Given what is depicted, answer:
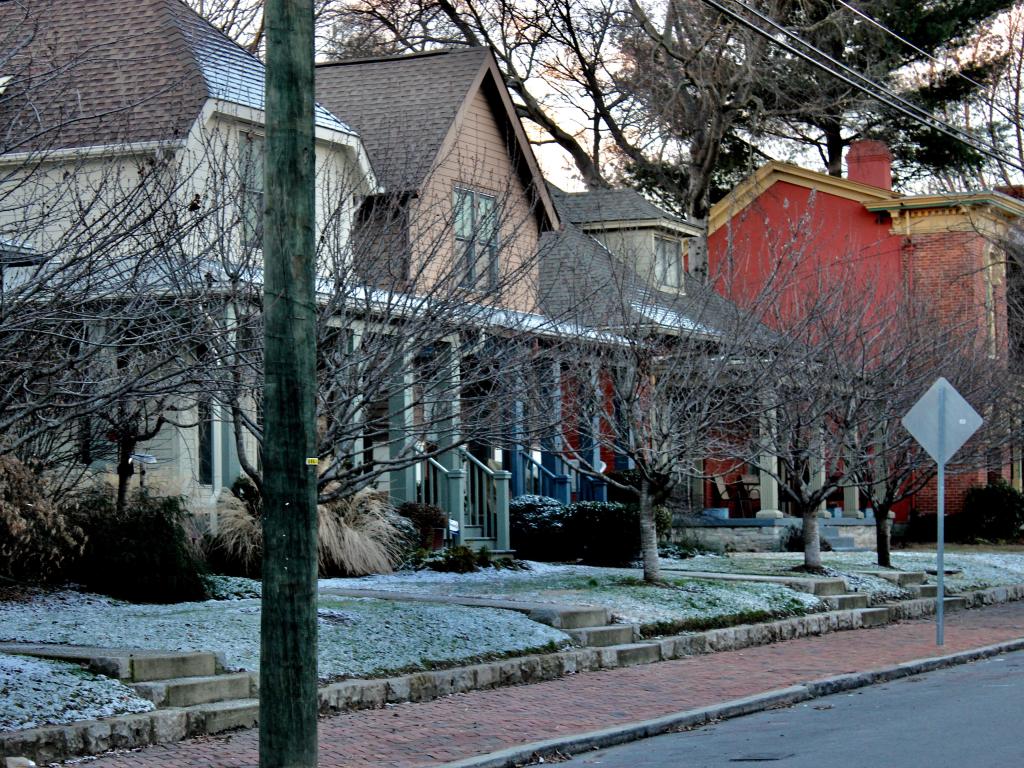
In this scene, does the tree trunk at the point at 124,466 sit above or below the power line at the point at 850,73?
below

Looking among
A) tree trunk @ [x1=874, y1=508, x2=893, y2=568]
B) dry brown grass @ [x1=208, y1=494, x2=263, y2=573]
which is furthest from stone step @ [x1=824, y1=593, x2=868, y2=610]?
dry brown grass @ [x1=208, y1=494, x2=263, y2=573]

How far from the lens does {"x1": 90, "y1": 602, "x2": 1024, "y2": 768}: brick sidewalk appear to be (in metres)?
9.73

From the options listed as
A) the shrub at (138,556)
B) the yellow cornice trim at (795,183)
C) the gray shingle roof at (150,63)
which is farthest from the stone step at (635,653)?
the yellow cornice trim at (795,183)

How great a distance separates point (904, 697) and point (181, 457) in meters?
10.1

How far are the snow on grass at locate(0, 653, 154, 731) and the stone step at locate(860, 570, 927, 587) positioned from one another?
13.3 m

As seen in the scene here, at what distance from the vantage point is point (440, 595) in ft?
52.4

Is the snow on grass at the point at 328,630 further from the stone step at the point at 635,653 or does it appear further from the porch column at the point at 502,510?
the porch column at the point at 502,510

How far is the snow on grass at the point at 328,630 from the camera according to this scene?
11.7m

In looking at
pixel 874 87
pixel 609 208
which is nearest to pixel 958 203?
pixel 609 208

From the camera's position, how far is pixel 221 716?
33.9 feet

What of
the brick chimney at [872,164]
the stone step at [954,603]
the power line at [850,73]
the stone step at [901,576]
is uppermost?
the brick chimney at [872,164]

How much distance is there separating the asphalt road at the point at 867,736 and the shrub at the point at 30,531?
4.29 meters

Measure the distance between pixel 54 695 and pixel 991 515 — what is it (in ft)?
96.0

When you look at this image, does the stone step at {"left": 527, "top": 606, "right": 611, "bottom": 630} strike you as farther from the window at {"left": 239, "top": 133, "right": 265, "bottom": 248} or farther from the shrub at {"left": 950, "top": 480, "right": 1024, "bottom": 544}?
the shrub at {"left": 950, "top": 480, "right": 1024, "bottom": 544}
